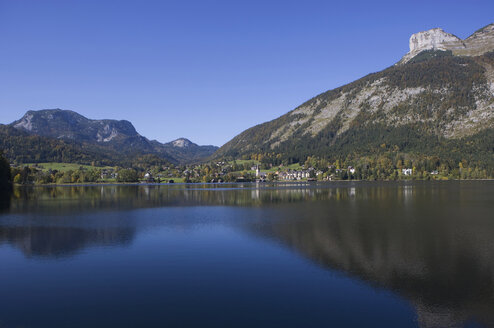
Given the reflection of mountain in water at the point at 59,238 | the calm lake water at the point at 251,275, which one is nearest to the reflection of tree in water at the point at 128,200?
the reflection of mountain in water at the point at 59,238

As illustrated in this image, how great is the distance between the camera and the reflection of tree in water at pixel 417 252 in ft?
54.4

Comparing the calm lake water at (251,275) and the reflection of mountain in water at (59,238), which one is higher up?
the reflection of mountain in water at (59,238)

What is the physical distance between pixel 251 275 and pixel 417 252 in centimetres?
1280

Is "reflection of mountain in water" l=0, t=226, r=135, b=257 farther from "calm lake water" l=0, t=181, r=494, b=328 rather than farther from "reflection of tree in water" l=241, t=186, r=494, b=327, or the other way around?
"reflection of tree in water" l=241, t=186, r=494, b=327

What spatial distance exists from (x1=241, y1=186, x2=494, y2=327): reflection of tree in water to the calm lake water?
0.09 metres

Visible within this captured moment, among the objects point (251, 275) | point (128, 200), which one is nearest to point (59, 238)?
point (251, 275)

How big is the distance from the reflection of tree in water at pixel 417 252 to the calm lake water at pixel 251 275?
9cm

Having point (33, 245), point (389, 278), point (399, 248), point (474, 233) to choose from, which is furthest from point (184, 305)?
point (474, 233)

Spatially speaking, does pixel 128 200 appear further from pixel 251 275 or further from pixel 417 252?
pixel 417 252

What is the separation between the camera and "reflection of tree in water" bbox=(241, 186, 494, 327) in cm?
1658

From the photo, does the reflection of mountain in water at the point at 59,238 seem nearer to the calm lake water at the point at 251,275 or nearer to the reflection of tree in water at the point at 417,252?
the calm lake water at the point at 251,275

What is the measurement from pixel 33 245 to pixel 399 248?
2994cm

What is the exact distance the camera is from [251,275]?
849 inches

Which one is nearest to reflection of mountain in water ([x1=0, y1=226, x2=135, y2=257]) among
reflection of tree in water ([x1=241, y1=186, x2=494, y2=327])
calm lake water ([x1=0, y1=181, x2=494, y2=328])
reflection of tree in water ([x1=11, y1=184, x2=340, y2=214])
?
calm lake water ([x1=0, y1=181, x2=494, y2=328])
